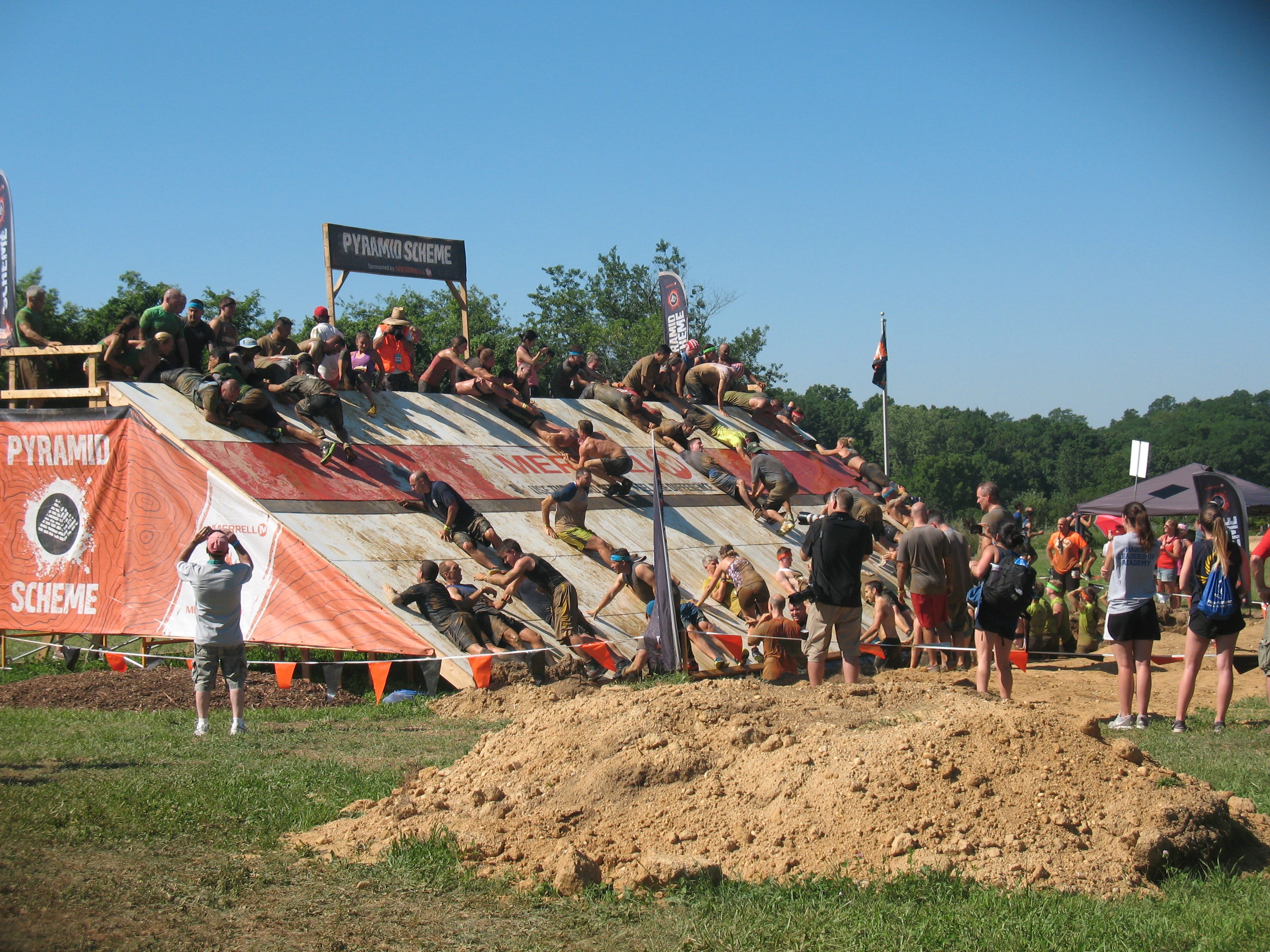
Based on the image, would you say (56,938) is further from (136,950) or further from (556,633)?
(556,633)

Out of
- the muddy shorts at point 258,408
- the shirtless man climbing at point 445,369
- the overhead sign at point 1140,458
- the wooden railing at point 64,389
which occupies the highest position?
the shirtless man climbing at point 445,369

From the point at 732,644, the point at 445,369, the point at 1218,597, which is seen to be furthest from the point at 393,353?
the point at 1218,597

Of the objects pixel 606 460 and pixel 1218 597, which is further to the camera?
pixel 606 460

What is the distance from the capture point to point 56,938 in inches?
162

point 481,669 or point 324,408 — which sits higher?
point 324,408

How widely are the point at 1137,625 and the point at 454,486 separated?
8456mm

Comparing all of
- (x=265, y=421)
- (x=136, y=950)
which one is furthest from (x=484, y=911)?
(x=265, y=421)

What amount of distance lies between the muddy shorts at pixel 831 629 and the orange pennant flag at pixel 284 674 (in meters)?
5.11

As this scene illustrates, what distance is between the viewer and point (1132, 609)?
8594 millimetres

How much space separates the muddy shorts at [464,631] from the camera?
35.8ft

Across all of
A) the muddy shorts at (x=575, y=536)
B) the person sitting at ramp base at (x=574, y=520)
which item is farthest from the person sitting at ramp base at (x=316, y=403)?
the muddy shorts at (x=575, y=536)

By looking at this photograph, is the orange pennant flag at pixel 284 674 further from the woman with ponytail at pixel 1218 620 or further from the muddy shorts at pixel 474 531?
the woman with ponytail at pixel 1218 620

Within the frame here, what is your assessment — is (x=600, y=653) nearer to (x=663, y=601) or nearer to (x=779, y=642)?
(x=663, y=601)

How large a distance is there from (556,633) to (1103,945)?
8.13 m
